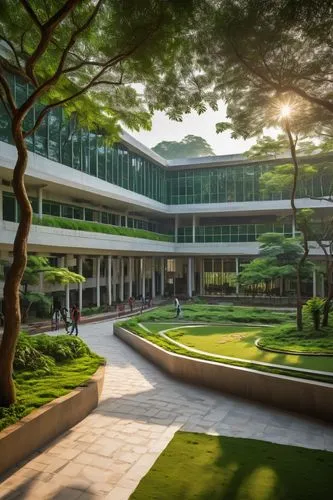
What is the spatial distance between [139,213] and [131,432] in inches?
1278

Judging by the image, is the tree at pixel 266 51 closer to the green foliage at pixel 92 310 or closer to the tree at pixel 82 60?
the tree at pixel 82 60

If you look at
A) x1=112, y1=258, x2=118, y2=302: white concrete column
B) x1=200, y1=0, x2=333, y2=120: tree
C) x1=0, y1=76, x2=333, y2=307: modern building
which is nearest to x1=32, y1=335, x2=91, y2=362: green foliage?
x1=200, y1=0, x2=333, y2=120: tree

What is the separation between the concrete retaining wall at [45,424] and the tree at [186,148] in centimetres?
6516

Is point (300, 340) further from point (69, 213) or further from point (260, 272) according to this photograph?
point (69, 213)

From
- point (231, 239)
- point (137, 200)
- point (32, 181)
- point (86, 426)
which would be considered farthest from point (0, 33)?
point (231, 239)

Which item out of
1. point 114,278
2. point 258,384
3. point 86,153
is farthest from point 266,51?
point 114,278

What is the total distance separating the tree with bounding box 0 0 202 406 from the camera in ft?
23.5

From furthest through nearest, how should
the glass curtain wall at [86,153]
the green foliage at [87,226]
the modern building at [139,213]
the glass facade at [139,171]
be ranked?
the modern building at [139,213] → the glass facade at [139,171] → the green foliage at [87,226] → the glass curtain wall at [86,153]

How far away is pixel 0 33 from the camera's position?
326 inches

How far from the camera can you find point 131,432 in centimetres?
748

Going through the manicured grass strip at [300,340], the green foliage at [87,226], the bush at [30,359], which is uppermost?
the green foliage at [87,226]

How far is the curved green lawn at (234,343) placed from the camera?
10.7 meters

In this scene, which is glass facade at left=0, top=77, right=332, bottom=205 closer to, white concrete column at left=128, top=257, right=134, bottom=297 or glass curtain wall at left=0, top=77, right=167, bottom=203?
glass curtain wall at left=0, top=77, right=167, bottom=203

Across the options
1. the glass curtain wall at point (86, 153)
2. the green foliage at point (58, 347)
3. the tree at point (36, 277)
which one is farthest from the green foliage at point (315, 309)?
the tree at point (36, 277)
